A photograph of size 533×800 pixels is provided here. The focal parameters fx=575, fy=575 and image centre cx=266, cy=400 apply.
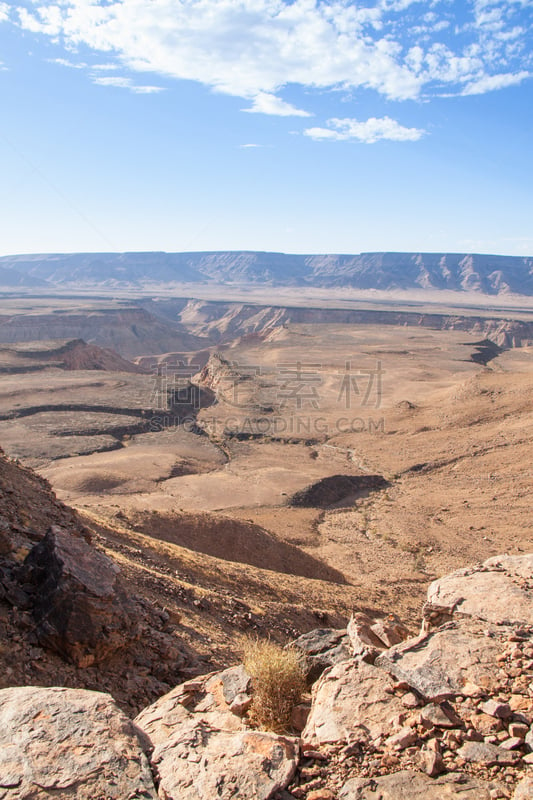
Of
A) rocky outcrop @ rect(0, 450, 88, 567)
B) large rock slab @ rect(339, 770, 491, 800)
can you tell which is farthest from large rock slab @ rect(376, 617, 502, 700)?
rocky outcrop @ rect(0, 450, 88, 567)

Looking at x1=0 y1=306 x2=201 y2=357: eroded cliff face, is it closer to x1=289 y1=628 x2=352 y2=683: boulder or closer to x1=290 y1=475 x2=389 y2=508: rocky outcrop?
x1=290 y1=475 x2=389 y2=508: rocky outcrop

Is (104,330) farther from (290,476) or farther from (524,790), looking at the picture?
(524,790)

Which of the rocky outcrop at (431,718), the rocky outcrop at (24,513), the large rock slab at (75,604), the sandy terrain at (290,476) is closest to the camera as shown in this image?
the rocky outcrop at (431,718)

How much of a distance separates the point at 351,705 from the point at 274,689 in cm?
84

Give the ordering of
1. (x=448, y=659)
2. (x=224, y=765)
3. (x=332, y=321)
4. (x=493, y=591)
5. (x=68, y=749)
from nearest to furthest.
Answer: (x=68, y=749), (x=224, y=765), (x=448, y=659), (x=493, y=591), (x=332, y=321)

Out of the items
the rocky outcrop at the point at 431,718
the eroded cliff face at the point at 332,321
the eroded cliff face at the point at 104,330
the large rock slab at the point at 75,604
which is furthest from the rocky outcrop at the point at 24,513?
the eroded cliff face at the point at 104,330

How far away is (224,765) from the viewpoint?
4184 mm

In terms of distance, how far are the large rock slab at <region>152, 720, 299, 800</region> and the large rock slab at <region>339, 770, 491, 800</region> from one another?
1.57ft

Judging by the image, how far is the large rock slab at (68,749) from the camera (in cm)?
370

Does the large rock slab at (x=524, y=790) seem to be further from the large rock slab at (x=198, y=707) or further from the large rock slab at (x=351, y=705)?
the large rock slab at (x=198, y=707)

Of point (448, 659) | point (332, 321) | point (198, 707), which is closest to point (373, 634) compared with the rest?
point (448, 659)

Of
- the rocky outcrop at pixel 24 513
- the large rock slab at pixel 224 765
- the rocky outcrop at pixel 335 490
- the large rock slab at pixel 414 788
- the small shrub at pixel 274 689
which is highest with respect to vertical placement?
the rocky outcrop at pixel 24 513

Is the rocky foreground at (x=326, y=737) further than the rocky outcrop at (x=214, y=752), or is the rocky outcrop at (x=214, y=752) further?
the rocky outcrop at (x=214, y=752)

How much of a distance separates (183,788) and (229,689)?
1.53m
